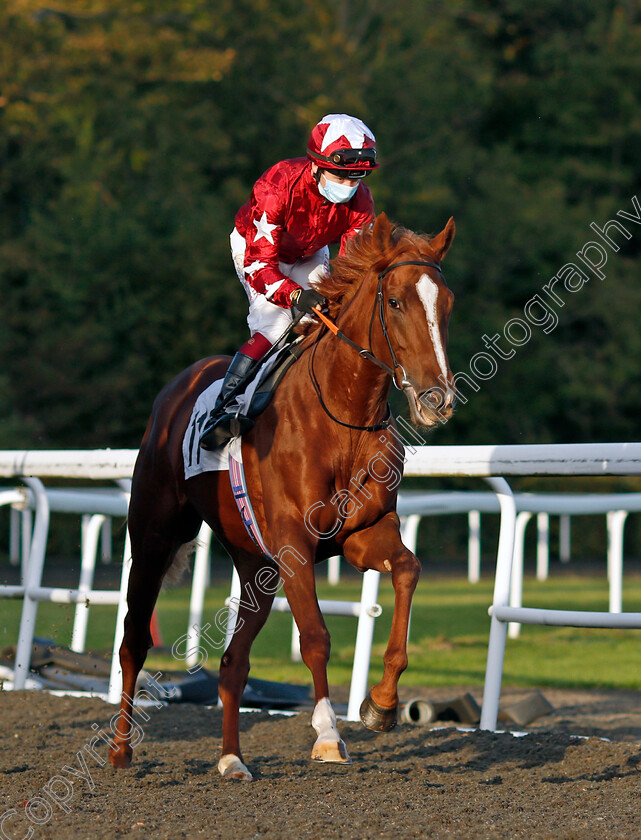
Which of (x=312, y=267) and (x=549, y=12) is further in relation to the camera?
(x=549, y=12)

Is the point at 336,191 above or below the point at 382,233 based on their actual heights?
above

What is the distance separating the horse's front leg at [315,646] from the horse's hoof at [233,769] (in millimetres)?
390

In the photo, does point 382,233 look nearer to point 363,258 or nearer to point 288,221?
point 363,258

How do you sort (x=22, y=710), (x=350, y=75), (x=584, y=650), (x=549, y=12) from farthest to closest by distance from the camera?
(x=549, y=12), (x=350, y=75), (x=584, y=650), (x=22, y=710)

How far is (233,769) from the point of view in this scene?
3730mm

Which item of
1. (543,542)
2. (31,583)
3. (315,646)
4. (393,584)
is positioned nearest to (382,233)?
(393,584)

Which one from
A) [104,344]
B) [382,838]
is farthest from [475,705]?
[104,344]

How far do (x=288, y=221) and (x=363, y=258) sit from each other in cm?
51

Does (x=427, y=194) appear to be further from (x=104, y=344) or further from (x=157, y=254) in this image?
(x=104, y=344)

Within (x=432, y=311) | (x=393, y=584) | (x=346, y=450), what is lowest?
(x=393, y=584)

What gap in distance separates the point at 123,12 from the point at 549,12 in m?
9.53

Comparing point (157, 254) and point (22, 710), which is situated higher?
point (157, 254)

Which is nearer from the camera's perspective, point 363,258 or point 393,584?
point 393,584

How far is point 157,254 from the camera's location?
1994cm
